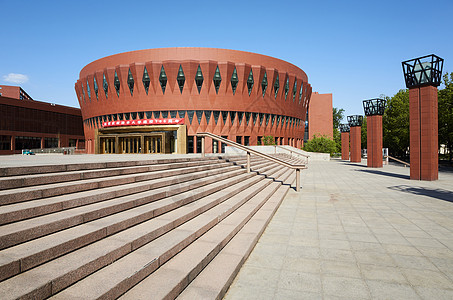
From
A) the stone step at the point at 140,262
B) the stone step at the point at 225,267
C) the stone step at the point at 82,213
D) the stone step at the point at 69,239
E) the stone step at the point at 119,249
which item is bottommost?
the stone step at the point at 225,267

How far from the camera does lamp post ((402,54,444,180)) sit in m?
14.9

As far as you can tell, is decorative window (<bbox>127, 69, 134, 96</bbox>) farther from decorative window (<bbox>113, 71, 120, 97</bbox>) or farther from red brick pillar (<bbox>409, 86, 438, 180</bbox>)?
red brick pillar (<bbox>409, 86, 438, 180</bbox>)

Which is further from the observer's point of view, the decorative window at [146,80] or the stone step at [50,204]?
the decorative window at [146,80]

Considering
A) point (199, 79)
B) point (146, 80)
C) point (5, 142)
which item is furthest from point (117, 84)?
point (5, 142)

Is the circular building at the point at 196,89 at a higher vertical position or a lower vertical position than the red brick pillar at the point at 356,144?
higher

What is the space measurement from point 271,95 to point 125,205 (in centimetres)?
4440

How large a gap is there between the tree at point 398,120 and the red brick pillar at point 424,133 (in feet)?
108

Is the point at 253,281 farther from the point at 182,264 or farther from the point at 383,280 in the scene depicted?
the point at 383,280

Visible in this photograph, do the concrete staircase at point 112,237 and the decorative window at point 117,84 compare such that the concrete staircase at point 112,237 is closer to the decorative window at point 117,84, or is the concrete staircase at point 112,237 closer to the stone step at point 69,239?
the stone step at point 69,239

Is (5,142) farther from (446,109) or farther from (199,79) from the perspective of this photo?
(446,109)

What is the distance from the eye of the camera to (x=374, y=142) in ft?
82.2

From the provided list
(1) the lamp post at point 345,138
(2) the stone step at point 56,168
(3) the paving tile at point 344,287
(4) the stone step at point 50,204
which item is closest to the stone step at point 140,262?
(4) the stone step at point 50,204

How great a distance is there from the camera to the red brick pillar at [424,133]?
589 inches

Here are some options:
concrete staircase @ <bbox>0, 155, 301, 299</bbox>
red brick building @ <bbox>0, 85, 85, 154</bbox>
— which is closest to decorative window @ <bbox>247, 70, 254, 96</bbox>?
concrete staircase @ <bbox>0, 155, 301, 299</bbox>
